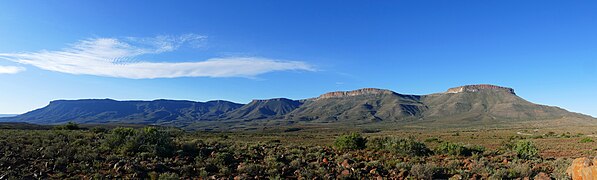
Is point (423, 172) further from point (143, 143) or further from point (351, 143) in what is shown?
point (143, 143)

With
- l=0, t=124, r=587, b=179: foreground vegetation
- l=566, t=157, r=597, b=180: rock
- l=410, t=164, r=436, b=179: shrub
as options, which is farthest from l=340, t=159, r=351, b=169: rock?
l=566, t=157, r=597, b=180: rock

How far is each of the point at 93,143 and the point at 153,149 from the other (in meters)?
3.53

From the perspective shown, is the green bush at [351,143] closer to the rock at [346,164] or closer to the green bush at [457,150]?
the green bush at [457,150]

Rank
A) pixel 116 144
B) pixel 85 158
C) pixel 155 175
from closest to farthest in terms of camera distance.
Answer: pixel 155 175 < pixel 85 158 < pixel 116 144

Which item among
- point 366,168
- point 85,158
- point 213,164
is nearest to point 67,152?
point 85,158

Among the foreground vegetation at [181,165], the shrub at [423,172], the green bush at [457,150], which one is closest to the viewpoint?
the foreground vegetation at [181,165]

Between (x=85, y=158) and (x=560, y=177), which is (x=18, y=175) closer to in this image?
(x=85, y=158)

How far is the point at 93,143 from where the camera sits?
14.7 m

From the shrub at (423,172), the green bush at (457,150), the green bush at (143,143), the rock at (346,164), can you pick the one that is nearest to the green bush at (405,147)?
the green bush at (457,150)

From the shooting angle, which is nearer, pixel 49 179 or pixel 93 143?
pixel 49 179

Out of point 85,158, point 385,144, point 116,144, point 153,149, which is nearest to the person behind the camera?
point 85,158

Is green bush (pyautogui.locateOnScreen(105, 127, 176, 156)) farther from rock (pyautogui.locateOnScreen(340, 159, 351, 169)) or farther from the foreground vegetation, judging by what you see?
rock (pyautogui.locateOnScreen(340, 159, 351, 169))

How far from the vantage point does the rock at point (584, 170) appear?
9.06 meters

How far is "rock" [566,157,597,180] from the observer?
906 centimetres
